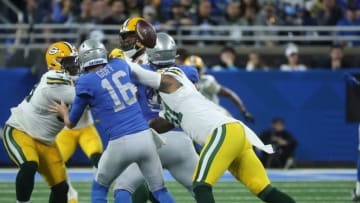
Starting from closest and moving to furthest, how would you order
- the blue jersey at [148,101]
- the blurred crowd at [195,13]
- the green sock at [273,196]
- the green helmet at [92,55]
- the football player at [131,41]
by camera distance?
the green sock at [273,196] < the green helmet at [92,55] < the blue jersey at [148,101] < the football player at [131,41] < the blurred crowd at [195,13]

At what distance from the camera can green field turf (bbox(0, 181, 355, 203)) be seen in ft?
33.5

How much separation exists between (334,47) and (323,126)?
1176 mm

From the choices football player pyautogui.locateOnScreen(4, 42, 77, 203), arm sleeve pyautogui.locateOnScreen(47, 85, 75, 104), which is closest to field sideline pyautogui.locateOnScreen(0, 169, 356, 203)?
football player pyautogui.locateOnScreen(4, 42, 77, 203)

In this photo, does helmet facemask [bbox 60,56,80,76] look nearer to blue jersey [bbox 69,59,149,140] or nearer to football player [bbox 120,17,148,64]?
football player [bbox 120,17,148,64]

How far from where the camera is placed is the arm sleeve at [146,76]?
23.5ft

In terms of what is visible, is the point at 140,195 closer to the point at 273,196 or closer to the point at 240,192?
the point at 273,196

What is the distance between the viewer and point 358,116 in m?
14.9

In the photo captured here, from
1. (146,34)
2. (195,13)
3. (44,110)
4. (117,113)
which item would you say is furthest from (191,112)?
(195,13)

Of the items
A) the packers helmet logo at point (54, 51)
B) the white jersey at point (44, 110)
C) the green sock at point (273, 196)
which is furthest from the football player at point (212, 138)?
the packers helmet logo at point (54, 51)

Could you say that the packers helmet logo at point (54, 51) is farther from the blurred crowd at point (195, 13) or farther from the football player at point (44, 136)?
the blurred crowd at point (195, 13)

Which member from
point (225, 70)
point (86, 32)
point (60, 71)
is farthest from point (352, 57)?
point (60, 71)

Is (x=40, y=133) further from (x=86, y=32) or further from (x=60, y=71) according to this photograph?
(x=86, y=32)

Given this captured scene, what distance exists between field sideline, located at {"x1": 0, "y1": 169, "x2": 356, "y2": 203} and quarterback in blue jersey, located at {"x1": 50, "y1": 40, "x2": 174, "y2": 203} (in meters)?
2.77

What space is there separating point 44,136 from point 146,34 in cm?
132
